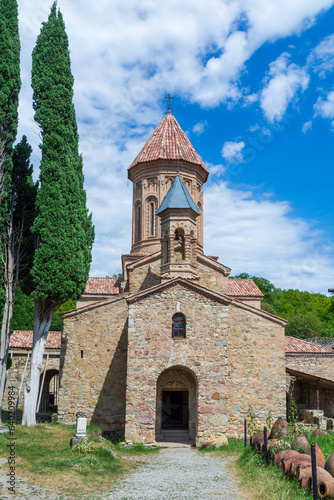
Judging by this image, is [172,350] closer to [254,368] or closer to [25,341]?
[254,368]

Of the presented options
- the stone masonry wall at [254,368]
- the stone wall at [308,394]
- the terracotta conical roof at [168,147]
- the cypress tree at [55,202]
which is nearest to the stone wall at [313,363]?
the stone wall at [308,394]

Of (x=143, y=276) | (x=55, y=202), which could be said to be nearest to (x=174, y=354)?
(x=143, y=276)

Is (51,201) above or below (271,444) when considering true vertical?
above

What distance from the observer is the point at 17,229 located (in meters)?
13.0

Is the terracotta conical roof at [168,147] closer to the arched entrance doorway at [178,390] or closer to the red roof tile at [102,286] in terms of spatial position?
the red roof tile at [102,286]

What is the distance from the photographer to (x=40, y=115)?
42.7ft

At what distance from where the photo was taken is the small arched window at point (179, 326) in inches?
515

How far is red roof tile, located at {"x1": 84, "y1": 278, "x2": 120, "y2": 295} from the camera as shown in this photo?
1975 cm

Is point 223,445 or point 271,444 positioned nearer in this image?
point 271,444

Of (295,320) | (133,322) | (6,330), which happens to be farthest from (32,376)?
(295,320)

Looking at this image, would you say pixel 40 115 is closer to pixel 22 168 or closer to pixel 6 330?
pixel 22 168

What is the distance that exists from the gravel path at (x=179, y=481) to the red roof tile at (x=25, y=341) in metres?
10.2

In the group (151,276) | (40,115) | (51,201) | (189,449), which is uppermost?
(40,115)

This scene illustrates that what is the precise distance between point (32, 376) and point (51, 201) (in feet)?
16.8
